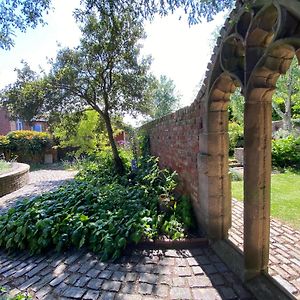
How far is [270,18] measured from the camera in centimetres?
240

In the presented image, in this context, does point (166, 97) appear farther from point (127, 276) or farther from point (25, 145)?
point (127, 276)

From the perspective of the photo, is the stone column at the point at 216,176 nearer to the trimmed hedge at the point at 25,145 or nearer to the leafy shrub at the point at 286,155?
the leafy shrub at the point at 286,155

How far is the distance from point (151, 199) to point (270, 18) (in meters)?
3.75

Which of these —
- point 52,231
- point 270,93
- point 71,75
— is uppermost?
point 71,75

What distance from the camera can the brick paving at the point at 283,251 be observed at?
2814 millimetres

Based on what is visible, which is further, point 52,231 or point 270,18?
point 52,231

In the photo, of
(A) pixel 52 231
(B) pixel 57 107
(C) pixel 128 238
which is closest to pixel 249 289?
(C) pixel 128 238

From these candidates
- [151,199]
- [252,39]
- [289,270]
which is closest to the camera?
[252,39]

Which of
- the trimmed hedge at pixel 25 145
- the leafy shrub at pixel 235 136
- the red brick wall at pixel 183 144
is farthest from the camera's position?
the trimmed hedge at pixel 25 145

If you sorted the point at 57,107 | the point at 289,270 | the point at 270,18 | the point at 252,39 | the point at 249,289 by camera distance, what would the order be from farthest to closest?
the point at 57,107, the point at 289,270, the point at 249,289, the point at 252,39, the point at 270,18

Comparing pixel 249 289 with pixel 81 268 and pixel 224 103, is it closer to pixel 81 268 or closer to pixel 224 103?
pixel 81 268

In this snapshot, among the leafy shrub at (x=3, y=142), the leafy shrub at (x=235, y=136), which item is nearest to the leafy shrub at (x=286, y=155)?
the leafy shrub at (x=235, y=136)

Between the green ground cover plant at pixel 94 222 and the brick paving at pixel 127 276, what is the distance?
0.21 metres

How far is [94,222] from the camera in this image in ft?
14.1
